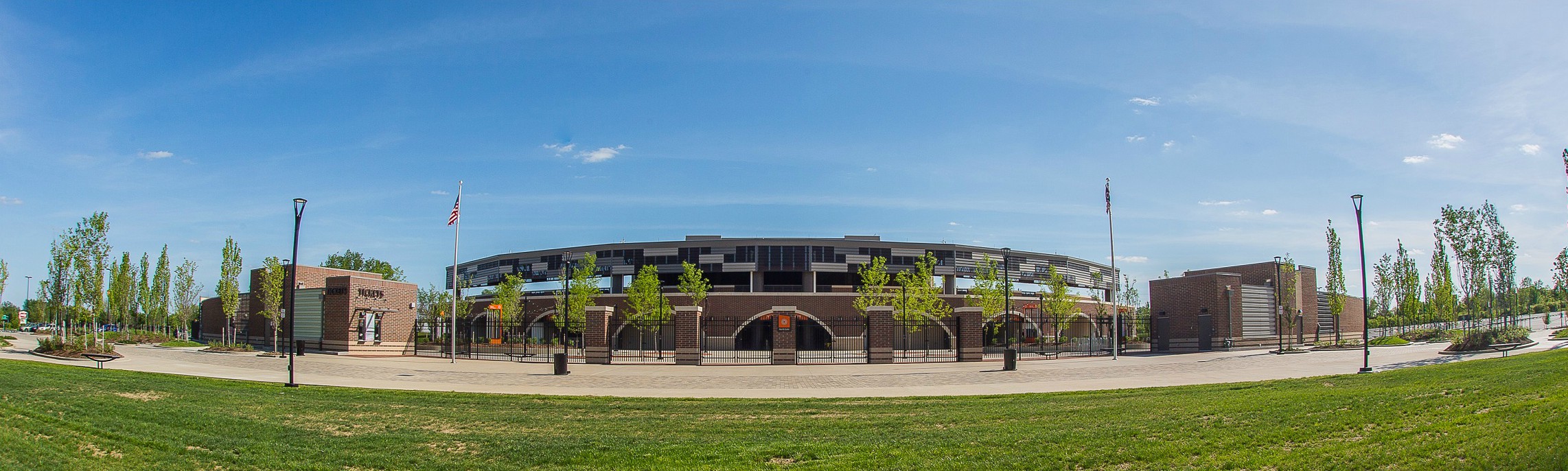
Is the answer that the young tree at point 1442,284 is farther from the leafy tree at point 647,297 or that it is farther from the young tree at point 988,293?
the leafy tree at point 647,297

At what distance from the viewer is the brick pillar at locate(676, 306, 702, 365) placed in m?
31.6

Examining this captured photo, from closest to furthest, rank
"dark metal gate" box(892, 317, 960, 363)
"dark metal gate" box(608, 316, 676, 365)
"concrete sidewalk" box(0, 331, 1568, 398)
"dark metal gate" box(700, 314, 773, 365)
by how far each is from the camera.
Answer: "concrete sidewalk" box(0, 331, 1568, 398)
"dark metal gate" box(892, 317, 960, 363)
"dark metal gate" box(608, 316, 676, 365)
"dark metal gate" box(700, 314, 773, 365)

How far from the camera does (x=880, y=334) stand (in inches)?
1251

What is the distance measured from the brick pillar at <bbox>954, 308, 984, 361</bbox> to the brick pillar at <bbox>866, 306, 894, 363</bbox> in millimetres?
2989

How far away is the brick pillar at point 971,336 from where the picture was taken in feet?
107

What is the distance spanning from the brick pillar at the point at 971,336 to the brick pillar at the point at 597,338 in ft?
45.5

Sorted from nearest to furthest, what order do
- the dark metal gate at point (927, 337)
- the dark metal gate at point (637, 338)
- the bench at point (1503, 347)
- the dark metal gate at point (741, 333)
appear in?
the bench at point (1503, 347), the dark metal gate at point (927, 337), the dark metal gate at point (637, 338), the dark metal gate at point (741, 333)

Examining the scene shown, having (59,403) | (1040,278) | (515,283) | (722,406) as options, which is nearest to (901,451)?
(722,406)

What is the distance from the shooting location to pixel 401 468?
1062 centimetres

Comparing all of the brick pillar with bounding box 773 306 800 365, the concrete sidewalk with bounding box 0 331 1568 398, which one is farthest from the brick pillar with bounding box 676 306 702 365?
the brick pillar with bounding box 773 306 800 365

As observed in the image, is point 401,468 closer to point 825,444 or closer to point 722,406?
point 825,444

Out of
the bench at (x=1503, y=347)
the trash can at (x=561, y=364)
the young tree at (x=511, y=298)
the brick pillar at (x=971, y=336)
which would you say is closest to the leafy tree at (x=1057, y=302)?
the brick pillar at (x=971, y=336)

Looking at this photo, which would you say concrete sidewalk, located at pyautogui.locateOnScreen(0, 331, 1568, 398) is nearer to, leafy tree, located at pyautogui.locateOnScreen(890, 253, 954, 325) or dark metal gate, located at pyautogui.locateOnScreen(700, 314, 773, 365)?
leafy tree, located at pyautogui.locateOnScreen(890, 253, 954, 325)

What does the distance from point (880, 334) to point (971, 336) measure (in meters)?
3.92
